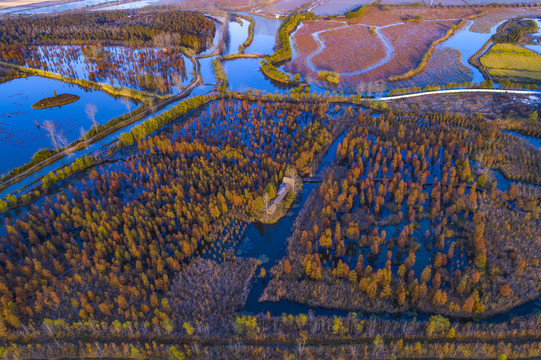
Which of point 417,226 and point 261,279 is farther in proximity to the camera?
point 417,226

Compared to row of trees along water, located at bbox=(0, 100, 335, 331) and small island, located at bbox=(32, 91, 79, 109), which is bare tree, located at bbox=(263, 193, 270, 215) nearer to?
row of trees along water, located at bbox=(0, 100, 335, 331)

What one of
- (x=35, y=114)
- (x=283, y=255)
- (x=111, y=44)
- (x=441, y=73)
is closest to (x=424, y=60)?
(x=441, y=73)

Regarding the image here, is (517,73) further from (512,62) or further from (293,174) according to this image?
(293,174)

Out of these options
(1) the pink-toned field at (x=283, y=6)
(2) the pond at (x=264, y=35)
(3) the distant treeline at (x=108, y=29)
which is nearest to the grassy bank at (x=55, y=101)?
(3) the distant treeline at (x=108, y=29)

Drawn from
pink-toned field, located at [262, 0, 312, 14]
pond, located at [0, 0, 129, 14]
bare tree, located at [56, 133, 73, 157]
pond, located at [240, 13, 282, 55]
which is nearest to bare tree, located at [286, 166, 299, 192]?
bare tree, located at [56, 133, 73, 157]

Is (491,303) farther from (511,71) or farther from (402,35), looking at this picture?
(402,35)

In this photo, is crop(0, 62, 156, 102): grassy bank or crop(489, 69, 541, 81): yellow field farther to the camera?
crop(489, 69, 541, 81): yellow field

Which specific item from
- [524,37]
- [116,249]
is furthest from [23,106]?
[524,37]
